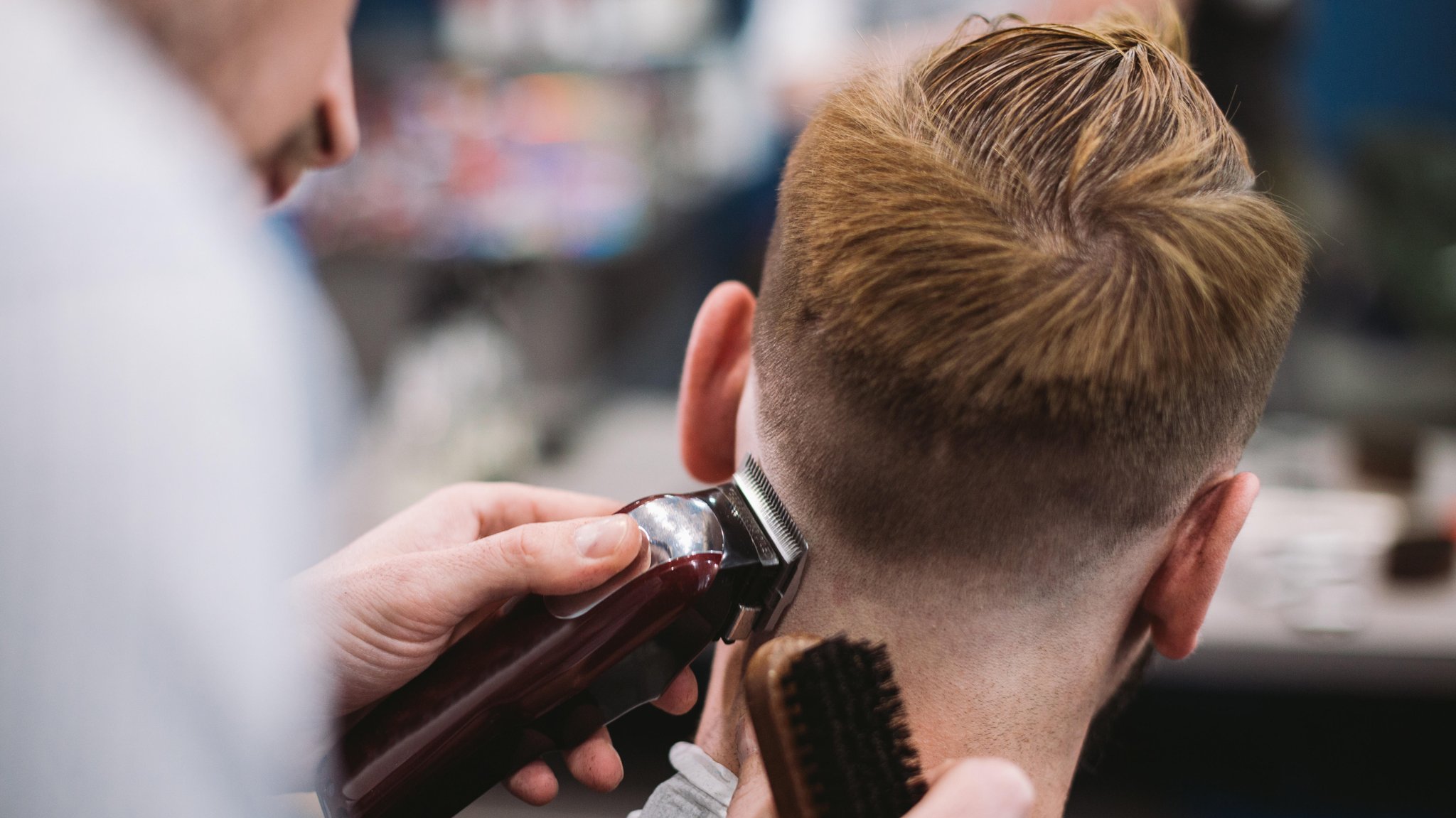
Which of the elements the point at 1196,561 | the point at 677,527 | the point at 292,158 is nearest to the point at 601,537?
the point at 677,527

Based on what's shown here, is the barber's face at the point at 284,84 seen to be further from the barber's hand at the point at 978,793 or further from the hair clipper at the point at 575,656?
the barber's hand at the point at 978,793

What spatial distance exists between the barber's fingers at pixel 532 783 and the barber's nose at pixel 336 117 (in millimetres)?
625

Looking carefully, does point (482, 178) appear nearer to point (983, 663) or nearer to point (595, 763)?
point (595, 763)

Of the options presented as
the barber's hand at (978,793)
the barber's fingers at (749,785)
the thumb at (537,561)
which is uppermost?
the thumb at (537,561)

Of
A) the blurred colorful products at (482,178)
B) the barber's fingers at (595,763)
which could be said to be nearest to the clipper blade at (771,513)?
the barber's fingers at (595,763)

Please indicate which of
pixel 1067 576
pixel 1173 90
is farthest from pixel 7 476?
pixel 1173 90

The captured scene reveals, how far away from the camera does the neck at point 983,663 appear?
0.71 metres

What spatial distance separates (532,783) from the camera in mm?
782

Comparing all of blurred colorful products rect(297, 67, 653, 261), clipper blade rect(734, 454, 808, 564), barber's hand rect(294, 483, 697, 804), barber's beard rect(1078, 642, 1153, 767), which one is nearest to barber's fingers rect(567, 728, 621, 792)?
barber's hand rect(294, 483, 697, 804)

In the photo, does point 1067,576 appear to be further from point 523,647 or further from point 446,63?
point 446,63

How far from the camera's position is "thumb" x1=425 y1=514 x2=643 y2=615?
669 millimetres

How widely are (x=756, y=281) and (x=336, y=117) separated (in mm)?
1969

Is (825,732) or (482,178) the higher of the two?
(825,732)

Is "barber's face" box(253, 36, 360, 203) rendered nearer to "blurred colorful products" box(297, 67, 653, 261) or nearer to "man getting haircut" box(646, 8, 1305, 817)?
"man getting haircut" box(646, 8, 1305, 817)
